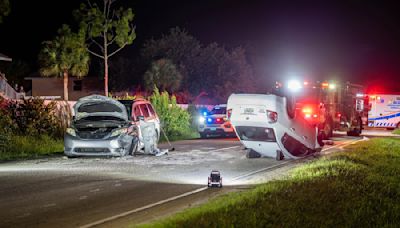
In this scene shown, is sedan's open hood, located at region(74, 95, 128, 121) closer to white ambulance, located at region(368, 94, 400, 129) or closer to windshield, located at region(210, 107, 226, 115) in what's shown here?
windshield, located at region(210, 107, 226, 115)

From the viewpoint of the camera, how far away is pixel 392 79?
71312 millimetres

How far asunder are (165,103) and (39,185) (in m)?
17.8

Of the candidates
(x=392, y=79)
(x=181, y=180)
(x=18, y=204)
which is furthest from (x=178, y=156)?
(x=392, y=79)

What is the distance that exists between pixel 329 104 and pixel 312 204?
1744 cm

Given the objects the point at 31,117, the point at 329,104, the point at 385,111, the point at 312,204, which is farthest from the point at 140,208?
the point at 385,111

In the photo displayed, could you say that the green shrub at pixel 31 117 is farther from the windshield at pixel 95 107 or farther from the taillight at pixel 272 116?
the taillight at pixel 272 116

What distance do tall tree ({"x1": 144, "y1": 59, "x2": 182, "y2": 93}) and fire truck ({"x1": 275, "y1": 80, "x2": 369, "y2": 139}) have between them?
1014 inches

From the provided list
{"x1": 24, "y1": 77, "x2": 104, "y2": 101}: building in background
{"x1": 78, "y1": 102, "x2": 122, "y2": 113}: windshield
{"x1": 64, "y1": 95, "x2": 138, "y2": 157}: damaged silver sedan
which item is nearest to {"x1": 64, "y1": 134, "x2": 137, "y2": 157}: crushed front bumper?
{"x1": 64, "y1": 95, "x2": 138, "y2": 157}: damaged silver sedan

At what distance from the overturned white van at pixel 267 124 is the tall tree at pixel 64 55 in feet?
78.1

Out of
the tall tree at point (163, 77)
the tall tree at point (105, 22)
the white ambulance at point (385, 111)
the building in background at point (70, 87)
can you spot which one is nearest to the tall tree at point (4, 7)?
the tall tree at point (105, 22)

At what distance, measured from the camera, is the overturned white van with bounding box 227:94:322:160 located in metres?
15.9

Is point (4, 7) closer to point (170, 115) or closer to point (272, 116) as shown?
point (170, 115)

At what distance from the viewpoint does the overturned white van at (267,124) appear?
15.9 m

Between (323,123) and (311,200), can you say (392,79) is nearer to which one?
(323,123)
